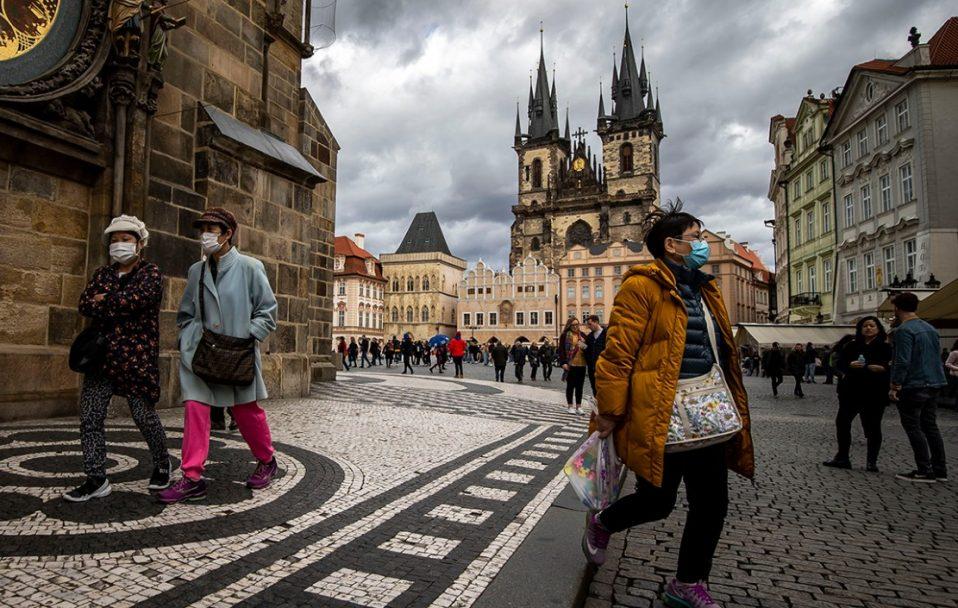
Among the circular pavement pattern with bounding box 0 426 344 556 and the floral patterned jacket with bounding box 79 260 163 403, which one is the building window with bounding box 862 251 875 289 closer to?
the circular pavement pattern with bounding box 0 426 344 556

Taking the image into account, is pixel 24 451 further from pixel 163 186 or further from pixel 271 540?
pixel 163 186

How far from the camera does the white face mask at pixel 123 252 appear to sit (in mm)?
3516

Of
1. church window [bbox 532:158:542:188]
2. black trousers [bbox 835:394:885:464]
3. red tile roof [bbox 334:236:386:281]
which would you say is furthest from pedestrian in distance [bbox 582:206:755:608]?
church window [bbox 532:158:542:188]

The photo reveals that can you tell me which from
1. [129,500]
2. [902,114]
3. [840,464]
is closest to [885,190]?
[902,114]

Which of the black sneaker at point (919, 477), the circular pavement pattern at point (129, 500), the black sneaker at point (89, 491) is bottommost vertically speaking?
the black sneaker at point (919, 477)

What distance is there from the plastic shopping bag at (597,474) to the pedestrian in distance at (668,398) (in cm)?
8

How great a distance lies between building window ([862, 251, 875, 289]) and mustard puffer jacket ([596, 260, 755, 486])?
2863 cm

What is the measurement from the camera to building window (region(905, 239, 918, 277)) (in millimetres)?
22812

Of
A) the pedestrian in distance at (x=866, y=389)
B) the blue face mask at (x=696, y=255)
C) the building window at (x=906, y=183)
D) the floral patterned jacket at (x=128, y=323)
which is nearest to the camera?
the blue face mask at (x=696, y=255)

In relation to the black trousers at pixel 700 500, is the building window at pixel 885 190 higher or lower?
higher

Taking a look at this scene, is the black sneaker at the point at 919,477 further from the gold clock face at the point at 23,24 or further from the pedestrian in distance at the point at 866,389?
Result: the gold clock face at the point at 23,24

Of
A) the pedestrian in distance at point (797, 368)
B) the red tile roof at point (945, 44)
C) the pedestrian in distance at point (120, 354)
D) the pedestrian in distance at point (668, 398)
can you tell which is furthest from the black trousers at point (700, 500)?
the red tile roof at point (945, 44)

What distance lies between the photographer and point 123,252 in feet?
11.5

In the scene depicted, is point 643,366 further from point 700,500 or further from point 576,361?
point 576,361
